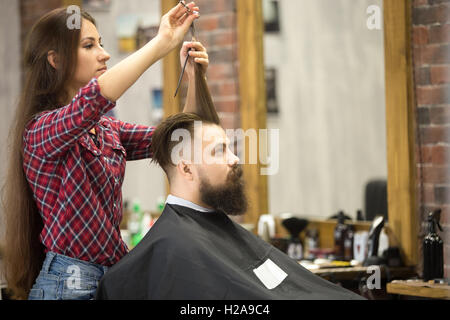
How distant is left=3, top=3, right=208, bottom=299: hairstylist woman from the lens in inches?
81.1

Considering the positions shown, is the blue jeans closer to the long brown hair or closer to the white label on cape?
the long brown hair

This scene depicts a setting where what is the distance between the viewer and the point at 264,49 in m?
4.02

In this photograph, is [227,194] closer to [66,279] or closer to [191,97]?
[191,97]

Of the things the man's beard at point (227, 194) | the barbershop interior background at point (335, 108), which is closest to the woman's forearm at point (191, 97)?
the man's beard at point (227, 194)

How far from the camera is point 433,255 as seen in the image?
2873 millimetres

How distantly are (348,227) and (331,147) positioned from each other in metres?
0.64

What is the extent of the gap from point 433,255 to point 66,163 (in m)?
1.59

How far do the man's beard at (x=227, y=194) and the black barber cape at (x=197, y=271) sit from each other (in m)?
0.07

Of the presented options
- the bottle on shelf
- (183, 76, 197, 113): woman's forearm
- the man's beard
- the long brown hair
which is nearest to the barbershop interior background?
the bottle on shelf

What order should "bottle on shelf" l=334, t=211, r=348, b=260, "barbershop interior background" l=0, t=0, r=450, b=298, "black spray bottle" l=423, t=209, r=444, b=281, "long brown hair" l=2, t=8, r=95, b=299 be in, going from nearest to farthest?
1. "long brown hair" l=2, t=8, r=95, b=299
2. "black spray bottle" l=423, t=209, r=444, b=281
3. "barbershop interior background" l=0, t=0, r=450, b=298
4. "bottle on shelf" l=334, t=211, r=348, b=260

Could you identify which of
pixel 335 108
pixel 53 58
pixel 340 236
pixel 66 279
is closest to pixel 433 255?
pixel 340 236

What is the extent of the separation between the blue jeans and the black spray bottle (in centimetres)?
143

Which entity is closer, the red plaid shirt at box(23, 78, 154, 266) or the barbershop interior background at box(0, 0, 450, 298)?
the red plaid shirt at box(23, 78, 154, 266)
